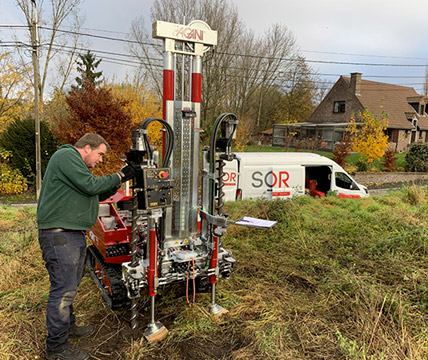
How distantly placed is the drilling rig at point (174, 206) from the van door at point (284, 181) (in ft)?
20.8

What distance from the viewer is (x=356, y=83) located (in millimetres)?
29219

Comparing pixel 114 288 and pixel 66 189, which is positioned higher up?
pixel 66 189

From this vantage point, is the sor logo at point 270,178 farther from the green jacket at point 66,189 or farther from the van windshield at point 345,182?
the green jacket at point 66,189

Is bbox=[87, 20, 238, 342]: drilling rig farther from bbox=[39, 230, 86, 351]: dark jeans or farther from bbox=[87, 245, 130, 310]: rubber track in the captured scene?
bbox=[39, 230, 86, 351]: dark jeans

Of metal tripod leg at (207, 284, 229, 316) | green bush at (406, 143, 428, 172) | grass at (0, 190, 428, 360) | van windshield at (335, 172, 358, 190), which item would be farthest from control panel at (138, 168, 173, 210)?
green bush at (406, 143, 428, 172)

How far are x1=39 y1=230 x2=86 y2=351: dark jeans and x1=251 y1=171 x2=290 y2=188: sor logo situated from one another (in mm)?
7530

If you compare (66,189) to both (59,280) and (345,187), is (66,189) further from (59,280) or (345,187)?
(345,187)

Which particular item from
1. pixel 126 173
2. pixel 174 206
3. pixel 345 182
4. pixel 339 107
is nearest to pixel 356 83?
pixel 339 107

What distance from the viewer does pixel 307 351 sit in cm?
332

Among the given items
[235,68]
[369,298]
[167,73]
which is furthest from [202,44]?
[235,68]

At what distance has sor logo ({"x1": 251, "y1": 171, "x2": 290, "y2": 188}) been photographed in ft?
33.6

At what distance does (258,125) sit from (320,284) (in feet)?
115

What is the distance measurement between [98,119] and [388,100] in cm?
2858

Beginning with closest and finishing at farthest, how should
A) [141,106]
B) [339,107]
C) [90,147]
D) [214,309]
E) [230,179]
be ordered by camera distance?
[90,147] < [214,309] < [230,179] < [141,106] < [339,107]
